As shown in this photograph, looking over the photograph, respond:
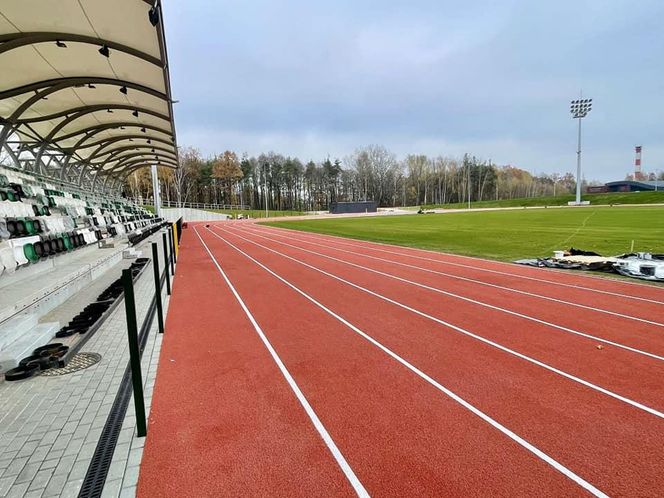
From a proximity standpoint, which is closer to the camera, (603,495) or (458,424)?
(603,495)

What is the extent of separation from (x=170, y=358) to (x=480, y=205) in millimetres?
102652

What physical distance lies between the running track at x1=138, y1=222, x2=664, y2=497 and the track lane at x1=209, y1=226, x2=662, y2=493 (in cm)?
2

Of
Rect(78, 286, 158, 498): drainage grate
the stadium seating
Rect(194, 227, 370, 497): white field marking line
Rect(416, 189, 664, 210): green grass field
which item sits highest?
the stadium seating

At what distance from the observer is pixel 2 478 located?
299 cm

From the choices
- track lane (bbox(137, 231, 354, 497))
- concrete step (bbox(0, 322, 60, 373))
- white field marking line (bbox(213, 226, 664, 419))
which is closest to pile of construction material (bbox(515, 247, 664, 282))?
white field marking line (bbox(213, 226, 664, 419))

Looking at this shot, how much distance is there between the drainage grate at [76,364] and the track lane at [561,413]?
4417mm

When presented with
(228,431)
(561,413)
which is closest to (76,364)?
(228,431)

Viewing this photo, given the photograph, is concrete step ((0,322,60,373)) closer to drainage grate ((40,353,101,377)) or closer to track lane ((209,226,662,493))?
drainage grate ((40,353,101,377))

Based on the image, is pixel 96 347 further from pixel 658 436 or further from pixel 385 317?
pixel 658 436

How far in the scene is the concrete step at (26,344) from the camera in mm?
4828

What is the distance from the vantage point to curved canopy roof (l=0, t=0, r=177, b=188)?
26.7 ft

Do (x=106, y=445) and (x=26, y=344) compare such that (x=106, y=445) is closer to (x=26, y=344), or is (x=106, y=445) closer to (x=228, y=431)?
(x=228, y=431)

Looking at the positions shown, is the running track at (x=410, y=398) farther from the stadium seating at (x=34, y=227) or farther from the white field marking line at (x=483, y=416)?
the stadium seating at (x=34, y=227)

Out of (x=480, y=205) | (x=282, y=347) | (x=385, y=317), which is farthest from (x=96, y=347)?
(x=480, y=205)
